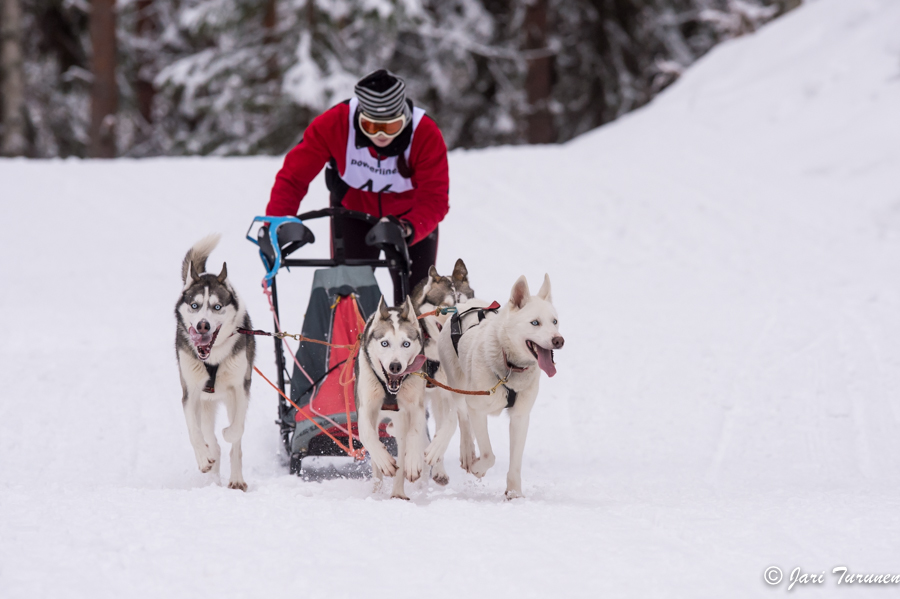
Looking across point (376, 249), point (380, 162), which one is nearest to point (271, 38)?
point (376, 249)

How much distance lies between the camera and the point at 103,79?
55.6ft

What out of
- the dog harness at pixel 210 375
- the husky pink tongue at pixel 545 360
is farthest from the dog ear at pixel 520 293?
Result: the dog harness at pixel 210 375

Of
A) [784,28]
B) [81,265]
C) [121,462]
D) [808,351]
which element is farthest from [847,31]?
[121,462]

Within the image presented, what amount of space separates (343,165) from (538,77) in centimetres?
1579

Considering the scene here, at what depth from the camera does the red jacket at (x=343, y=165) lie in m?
4.33

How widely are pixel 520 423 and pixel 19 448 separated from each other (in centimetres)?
305

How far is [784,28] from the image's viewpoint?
1445 centimetres

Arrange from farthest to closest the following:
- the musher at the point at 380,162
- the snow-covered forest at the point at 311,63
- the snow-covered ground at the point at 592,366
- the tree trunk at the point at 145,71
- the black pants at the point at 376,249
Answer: the tree trunk at the point at 145,71 < the snow-covered forest at the point at 311,63 < the black pants at the point at 376,249 < the musher at the point at 380,162 < the snow-covered ground at the point at 592,366

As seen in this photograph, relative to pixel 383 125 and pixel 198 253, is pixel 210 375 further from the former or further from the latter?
pixel 383 125

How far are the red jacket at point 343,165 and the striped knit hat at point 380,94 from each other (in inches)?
11.3

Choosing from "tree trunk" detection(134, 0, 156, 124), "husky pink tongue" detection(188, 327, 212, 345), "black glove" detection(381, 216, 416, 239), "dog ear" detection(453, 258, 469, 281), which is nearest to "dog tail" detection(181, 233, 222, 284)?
"husky pink tongue" detection(188, 327, 212, 345)

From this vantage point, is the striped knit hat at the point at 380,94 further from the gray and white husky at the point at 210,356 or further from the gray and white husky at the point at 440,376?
the gray and white husky at the point at 210,356

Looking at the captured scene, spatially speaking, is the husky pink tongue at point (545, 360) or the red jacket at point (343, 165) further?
the red jacket at point (343, 165)

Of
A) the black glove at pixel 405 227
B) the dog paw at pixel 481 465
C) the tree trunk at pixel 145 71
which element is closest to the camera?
the dog paw at pixel 481 465
